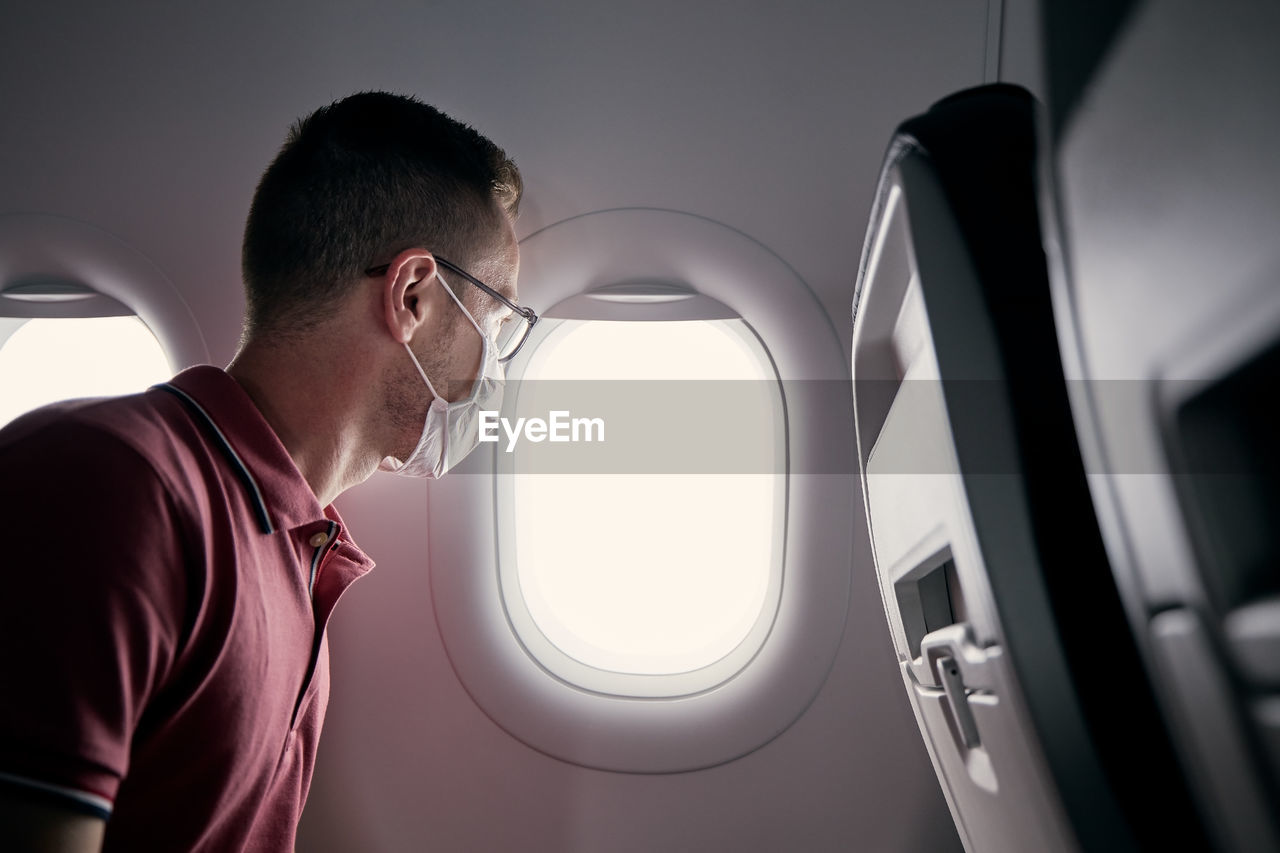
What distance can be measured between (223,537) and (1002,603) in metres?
0.91

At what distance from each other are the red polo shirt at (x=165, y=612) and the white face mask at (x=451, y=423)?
0.24m

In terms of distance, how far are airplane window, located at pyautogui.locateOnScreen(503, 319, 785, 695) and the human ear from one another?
59 centimetres

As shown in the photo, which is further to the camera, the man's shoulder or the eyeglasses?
the eyeglasses

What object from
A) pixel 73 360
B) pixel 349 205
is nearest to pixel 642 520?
pixel 349 205

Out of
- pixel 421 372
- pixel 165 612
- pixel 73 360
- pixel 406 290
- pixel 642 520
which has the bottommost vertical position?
pixel 165 612

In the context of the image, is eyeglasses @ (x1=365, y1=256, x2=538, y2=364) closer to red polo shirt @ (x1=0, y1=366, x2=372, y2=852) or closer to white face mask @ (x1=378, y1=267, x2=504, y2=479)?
white face mask @ (x1=378, y1=267, x2=504, y2=479)

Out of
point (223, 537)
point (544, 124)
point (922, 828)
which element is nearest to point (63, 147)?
point (544, 124)

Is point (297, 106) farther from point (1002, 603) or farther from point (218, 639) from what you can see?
point (1002, 603)

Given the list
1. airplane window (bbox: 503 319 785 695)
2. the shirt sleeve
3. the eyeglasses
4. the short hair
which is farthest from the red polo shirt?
airplane window (bbox: 503 319 785 695)

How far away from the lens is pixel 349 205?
4.39ft

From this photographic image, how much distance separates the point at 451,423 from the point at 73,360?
140 cm

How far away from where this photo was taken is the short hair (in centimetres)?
131

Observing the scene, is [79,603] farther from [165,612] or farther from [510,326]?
[510,326]

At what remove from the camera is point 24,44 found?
6.29 feet
